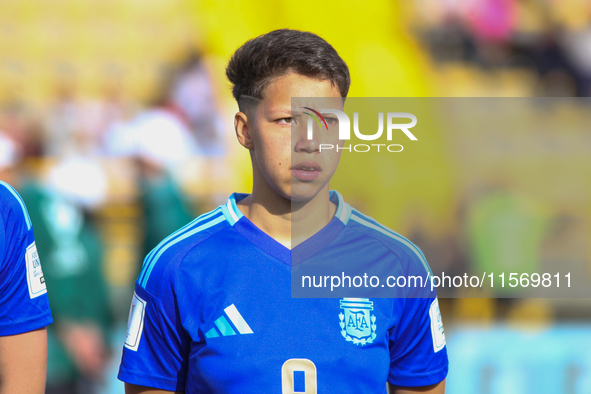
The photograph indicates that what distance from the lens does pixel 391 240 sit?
1509 millimetres

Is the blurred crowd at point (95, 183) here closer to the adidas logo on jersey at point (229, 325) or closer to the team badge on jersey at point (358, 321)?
the adidas logo on jersey at point (229, 325)

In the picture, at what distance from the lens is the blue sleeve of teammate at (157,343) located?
1390mm

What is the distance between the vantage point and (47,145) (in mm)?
6637

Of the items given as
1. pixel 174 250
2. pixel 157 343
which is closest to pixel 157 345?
pixel 157 343

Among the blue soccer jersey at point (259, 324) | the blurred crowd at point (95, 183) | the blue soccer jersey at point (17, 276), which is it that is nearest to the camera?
the blue soccer jersey at point (259, 324)

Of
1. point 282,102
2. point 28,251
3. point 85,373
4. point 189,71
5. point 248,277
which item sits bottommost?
point 85,373

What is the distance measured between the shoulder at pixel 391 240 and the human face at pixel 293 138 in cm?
17

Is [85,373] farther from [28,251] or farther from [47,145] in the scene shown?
[47,145]

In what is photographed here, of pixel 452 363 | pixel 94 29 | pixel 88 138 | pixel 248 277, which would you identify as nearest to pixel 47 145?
pixel 88 138

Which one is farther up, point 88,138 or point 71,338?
point 88,138

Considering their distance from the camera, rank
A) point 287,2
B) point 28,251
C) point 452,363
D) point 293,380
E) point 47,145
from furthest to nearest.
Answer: point 47,145 < point 287,2 < point 452,363 < point 28,251 < point 293,380

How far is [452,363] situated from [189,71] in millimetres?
4525

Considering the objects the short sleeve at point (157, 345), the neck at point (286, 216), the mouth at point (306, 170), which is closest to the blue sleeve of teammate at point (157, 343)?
the short sleeve at point (157, 345)

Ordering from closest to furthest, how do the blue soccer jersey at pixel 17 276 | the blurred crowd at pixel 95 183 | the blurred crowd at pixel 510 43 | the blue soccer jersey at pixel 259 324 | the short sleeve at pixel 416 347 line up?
1. the blue soccer jersey at pixel 259 324
2. the short sleeve at pixel 416 347
3. the blue soccer jersey at pixel 17 276
4. the blurred crowd at pixel 95 183
5. the blurred crowd at pixel 510 43
